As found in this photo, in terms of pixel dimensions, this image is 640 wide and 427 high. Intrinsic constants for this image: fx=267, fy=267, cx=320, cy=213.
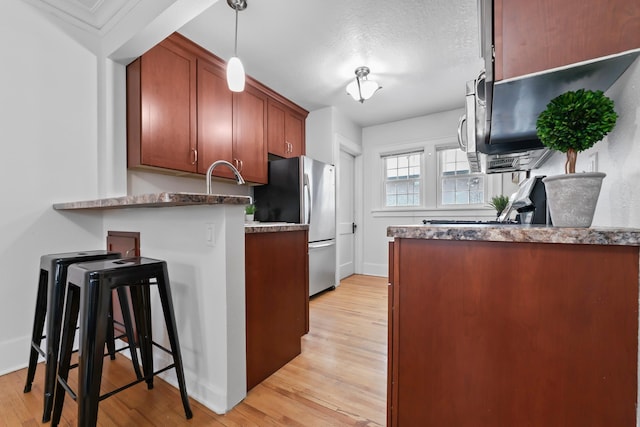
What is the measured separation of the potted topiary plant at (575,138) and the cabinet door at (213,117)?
2500 mm

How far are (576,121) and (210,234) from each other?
4.72 ft

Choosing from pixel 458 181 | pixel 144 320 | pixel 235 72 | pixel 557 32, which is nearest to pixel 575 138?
pixel 557 32

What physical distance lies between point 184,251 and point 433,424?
1340 mm

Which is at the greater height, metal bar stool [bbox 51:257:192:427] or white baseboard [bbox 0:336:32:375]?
metal bar stool [bbox 51:257:192:427]

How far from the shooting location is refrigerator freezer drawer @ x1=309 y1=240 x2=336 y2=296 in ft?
10.7

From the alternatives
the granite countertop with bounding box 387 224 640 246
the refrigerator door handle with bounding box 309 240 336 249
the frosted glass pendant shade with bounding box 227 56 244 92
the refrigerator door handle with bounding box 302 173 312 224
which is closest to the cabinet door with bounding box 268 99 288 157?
the refrigerator door handle with bounding box 302 173 312 224

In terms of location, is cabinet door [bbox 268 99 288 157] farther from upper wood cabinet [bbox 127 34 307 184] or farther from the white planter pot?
the white planter pot

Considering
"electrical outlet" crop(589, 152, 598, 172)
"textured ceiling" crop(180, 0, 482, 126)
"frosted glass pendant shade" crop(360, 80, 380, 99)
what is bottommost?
"electrical outlet" crop(589, 152, 598, 172)

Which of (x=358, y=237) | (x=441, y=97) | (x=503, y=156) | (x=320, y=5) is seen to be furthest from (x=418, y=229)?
(x=358, y=237)

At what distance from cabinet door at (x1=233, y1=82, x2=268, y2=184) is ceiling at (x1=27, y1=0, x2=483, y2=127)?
0.26 metres

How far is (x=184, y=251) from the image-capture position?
1.46 m

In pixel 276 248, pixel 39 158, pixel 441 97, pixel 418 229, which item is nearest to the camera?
pixel 418 229

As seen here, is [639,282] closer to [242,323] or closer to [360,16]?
[242,323]

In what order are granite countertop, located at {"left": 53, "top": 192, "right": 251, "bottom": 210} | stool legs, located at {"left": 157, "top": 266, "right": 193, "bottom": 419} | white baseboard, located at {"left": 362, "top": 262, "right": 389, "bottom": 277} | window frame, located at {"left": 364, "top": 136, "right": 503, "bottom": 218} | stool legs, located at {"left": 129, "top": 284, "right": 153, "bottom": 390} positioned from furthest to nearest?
white baseboard, located at {"left": 362, "top": 262, "right": 389, "bottom": 277}, window frame, located at {"left": 364, "top": 136, "right": 503, "bottom": 218}, stool legs, located at {"left": 129, "top": 284, "right": 153, "bottom": 390}, stool legs, located at {"left": 157, "top": 266, "right": 193, "bottom": 419}, granite countertop, located at {"left": 53, "top": 192, "right": 251, "bottom": 210}
